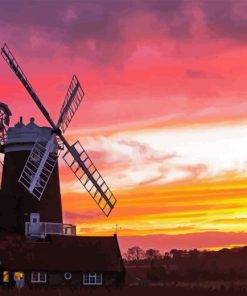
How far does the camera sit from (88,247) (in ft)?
205

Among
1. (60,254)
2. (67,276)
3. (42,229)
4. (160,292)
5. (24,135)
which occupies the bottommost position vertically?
(160,292)

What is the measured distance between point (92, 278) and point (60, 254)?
3.13 m

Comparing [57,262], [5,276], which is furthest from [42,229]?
[5,276]

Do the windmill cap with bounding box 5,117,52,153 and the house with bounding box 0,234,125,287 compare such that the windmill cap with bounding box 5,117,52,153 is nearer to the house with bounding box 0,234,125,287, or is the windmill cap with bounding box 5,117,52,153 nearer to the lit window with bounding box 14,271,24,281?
the house with bounding box 0,234,125,287

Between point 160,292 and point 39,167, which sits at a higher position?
point 39,167

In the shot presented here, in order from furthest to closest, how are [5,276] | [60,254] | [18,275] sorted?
[60,254] → [18,275] → [5,276]

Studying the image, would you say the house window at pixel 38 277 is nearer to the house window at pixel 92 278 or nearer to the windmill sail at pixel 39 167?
the house window at pixel 92 278

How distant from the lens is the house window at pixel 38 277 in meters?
58.2

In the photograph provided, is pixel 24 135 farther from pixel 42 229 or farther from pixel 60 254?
pixel 60 254

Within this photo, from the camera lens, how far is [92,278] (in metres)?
59.9

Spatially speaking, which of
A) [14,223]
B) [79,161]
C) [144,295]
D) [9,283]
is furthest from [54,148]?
[144,295]

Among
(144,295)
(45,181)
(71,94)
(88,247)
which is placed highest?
(71,94)

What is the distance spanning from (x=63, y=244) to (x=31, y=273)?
4134 mm

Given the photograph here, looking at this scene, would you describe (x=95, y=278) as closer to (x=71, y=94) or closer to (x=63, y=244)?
(x=63, y=244)
